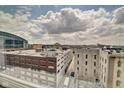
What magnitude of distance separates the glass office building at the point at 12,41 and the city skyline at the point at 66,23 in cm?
5

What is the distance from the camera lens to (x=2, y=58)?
2117mm

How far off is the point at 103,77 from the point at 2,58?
1.26 meters

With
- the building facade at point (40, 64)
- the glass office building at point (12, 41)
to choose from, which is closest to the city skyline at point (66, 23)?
the glass office building at point (12, 41)

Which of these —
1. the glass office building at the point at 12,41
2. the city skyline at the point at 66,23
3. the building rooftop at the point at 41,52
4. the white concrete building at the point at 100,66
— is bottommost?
the white concrete building at the point at 100,66

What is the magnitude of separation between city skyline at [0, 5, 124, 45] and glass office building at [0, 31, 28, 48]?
0.05 meters

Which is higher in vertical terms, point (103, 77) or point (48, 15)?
point (48, 15)

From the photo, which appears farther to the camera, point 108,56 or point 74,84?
point 74,84

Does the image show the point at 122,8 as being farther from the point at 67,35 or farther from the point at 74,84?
the point at 74,84

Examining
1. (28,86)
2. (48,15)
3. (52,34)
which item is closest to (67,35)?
(52,34)

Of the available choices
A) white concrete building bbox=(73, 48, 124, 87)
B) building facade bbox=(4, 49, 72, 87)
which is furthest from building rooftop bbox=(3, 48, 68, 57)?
white concrete building bbox=(73, 48, 124, 87)

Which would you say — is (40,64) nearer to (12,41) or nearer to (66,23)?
(12,41)

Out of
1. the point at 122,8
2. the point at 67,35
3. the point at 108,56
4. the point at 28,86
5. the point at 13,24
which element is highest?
the point at 122,8

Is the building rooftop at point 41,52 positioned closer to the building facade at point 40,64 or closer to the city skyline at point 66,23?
the building facade at point 40,64

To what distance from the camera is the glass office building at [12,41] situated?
2.09 meters
